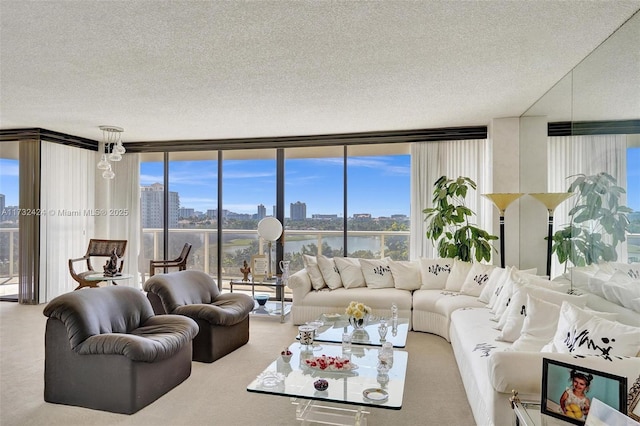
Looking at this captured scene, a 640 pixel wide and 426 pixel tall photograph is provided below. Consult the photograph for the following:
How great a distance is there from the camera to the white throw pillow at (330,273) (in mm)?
5573

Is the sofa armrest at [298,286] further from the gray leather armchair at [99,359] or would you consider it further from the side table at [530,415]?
the side table at [530,415]

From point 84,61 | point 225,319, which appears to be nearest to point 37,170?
point 84,61

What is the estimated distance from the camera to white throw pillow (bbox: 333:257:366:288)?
558cm

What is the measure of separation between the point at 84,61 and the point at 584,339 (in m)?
3.96

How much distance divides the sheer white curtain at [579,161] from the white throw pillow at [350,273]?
7.33ft

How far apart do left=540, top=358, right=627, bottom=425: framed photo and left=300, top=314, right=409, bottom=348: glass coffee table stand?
1693 mm

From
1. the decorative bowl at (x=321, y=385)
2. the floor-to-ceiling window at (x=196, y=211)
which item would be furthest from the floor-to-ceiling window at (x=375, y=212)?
the decorative bowl at (x=321, y=385)

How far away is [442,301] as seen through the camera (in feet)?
15.8

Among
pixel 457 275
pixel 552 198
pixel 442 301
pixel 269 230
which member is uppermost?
pixel 552 198

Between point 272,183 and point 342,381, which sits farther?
point 272,183

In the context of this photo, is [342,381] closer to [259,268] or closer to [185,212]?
[259,268]

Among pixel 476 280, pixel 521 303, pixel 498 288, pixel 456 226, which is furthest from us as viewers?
pixel 456 226

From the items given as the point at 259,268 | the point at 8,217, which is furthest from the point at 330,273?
the point at 8,217

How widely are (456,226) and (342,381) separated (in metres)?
3.73
